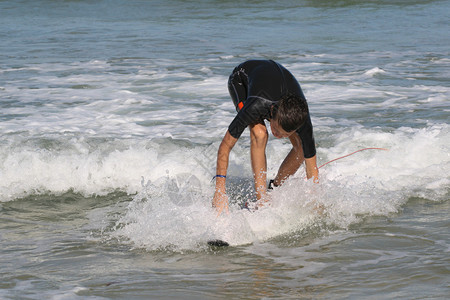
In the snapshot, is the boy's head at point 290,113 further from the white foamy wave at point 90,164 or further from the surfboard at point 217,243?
the white foamy wave at point 90,164

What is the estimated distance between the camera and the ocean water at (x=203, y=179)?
4059 millimetres

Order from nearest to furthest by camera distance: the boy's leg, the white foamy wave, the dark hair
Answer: the dark hair
the boy's leg
the white foamy wave

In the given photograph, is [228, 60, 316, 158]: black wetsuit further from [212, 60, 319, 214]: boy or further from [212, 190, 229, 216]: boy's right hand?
[212, 190, 229, 216]: boy's right hand

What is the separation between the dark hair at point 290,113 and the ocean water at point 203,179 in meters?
0.87

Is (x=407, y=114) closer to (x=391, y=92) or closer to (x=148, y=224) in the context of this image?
(x=391, y=92)

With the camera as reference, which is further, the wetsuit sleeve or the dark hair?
the wetsuit sleeve

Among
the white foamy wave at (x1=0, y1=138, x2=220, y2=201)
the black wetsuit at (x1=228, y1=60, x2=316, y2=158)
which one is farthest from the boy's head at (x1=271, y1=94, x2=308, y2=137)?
the white foamy wave at (x1=0, y1=138, x2=220, y2=201)

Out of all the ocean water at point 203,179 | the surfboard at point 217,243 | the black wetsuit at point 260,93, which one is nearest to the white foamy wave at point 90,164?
the ocean water at point 203,179

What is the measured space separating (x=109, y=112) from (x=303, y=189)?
16.0ft

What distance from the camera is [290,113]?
4324 mm

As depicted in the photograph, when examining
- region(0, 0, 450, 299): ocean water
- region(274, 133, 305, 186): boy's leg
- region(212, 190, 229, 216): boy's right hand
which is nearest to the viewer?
region(0, 0, 450, 299): ocean water

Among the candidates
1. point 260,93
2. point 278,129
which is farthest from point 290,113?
point 260,93

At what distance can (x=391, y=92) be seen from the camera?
10.3 metres

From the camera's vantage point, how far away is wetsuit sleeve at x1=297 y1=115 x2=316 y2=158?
4.79 metres
